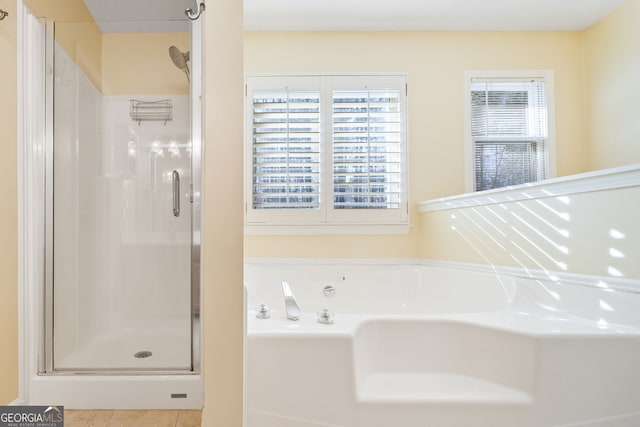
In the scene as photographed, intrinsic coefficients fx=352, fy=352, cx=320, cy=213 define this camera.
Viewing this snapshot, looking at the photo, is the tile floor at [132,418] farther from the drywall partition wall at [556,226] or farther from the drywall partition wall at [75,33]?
the drywall partition wall at [556,226]

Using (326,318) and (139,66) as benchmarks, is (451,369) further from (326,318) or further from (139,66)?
(139,66)

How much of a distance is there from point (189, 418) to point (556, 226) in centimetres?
191

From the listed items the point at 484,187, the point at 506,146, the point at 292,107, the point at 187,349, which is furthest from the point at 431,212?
the point at 187,349

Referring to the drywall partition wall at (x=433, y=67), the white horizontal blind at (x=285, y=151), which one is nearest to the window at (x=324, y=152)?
the white horizontal blind at (x=285, y=151)

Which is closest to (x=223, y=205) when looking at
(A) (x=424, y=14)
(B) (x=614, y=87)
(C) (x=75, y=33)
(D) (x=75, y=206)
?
(D) (x=75, y=206)

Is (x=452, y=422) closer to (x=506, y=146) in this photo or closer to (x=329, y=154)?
(x=329, y=154)

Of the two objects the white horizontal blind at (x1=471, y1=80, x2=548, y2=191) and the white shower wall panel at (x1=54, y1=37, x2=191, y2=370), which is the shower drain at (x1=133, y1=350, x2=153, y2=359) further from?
the white horizontal blind at (x1=471, y1=80, x2=548, y2=191)

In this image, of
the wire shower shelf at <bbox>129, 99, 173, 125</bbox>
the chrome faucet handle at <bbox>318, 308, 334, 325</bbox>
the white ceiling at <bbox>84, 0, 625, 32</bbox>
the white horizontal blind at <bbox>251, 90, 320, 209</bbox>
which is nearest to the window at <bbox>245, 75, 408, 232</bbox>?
the white horizontal blind at <bbox>251, 90, 320, 209</bbox>

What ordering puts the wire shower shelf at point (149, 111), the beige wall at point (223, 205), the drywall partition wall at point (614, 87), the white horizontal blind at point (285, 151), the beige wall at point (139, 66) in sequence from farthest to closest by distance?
the white horizontal blind at point (285, 151)
the drywall partition wall at point (614, 87)
the wire shower shelf at point (149, 111)
the beige wall at point (139, 66)
the beige wall at point (223, 205)

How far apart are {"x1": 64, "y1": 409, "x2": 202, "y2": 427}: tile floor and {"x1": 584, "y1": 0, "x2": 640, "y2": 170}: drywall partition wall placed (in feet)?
10.5

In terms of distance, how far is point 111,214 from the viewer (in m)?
1.97

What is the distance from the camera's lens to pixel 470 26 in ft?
9.38

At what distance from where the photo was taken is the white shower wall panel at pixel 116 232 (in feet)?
5.27

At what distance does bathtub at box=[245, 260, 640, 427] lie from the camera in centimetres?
133
